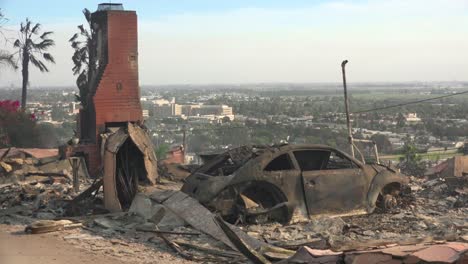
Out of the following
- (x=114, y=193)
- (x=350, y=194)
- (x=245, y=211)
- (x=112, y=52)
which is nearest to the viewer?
(x=245, y=211)

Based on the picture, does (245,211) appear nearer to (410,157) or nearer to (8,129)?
(410,157)

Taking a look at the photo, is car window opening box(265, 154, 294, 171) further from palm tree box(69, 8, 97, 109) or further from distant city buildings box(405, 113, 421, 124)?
distant city buildings box(405, 113, 421, 124)

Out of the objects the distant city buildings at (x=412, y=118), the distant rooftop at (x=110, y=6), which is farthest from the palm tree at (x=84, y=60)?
the distant city buildings at (x=412, y=118)

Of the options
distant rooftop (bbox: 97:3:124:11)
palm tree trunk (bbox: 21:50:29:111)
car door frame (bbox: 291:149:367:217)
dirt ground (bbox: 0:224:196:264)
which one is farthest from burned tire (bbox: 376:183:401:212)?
palm tree trunk (bbox: 21:50:29:111)

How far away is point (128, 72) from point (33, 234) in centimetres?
1503

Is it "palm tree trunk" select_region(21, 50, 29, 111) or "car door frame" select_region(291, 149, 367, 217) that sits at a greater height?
"palm tree trunk" select_region(21, 50, 29, 111)

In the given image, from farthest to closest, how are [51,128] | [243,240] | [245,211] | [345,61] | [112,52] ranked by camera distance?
[51,128]
[112,52]
[345,61]
[245,211]
[243,240]

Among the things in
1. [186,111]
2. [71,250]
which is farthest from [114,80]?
[186,111]

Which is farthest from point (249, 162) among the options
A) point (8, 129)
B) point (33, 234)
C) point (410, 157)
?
point (8, 129)

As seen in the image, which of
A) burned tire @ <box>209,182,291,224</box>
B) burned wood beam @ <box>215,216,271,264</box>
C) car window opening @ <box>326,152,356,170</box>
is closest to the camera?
burned wood beam @ <box>215,216,271,264</box>

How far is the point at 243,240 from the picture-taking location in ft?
26.3

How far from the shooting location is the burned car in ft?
31.8

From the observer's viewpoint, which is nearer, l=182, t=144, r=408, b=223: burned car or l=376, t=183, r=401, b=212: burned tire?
l=182, t=144, r=408, b=223: burned car

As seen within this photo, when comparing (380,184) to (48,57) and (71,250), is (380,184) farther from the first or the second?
(48,57)
